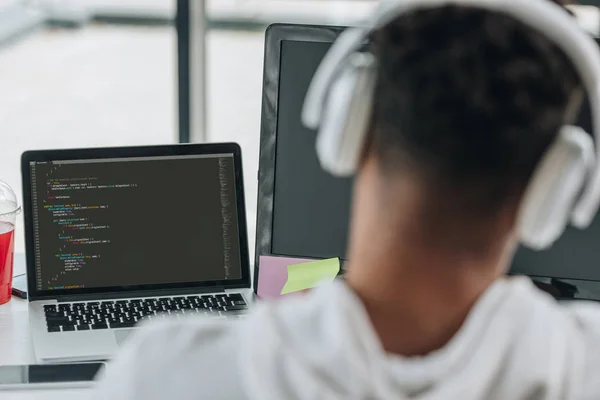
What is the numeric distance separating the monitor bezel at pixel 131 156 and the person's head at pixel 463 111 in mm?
817

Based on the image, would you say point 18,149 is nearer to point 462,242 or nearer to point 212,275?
point 212,275

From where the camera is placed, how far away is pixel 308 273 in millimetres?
1360

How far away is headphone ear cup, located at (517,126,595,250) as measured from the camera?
61 centimetres

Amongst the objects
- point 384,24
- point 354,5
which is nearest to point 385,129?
point 384,24

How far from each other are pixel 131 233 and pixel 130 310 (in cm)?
12

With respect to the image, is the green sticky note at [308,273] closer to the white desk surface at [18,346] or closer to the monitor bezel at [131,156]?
the monitor bezel at [131,156]

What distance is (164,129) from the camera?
13.9 ft

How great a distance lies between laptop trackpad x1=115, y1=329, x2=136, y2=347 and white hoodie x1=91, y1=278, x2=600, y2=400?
2.14 feet

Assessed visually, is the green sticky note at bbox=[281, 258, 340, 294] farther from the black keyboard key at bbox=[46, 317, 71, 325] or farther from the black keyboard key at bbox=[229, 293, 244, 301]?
the black keyboard key at bbox=[46, 317, 71, 325]

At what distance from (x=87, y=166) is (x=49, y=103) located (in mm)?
3505

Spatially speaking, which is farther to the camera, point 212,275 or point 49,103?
point 49,103

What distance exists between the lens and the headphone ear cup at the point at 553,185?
0.61 meters

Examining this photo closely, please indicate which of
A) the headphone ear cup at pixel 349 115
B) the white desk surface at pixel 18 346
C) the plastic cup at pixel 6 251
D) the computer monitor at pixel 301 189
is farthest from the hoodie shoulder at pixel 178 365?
the plastic cup at pixel 6 251

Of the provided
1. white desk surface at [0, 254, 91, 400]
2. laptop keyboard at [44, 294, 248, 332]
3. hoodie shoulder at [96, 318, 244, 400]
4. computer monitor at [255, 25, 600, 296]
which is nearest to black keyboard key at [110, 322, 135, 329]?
laptop keyboard at [44, 294, 248, 332]
